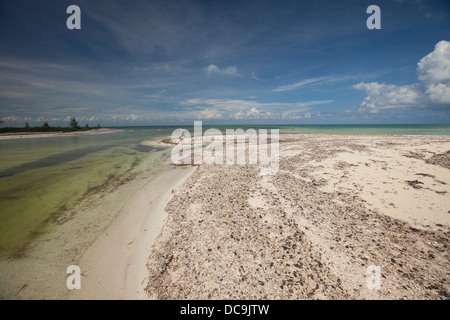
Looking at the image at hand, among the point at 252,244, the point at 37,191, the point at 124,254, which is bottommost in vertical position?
the point at 124,254

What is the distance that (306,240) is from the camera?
4.96 m

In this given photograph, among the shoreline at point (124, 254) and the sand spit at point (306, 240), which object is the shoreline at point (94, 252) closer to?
the shoreline at point (124, 254)

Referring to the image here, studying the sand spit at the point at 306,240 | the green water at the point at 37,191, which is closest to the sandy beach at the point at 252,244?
the sand spit at the point at 306,240

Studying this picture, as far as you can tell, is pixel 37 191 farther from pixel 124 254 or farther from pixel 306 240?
pixel 306 240

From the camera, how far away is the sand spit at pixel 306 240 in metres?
3.69

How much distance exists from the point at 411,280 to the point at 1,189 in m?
19.1

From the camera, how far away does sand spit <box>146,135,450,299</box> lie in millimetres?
3689

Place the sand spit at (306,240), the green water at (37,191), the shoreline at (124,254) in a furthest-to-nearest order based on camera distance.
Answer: the green water at (37,191), the shoreline at (124,254), the sand spit at (306,240)

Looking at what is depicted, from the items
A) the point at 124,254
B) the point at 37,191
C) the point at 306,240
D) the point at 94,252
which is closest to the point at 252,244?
the point at 306,240

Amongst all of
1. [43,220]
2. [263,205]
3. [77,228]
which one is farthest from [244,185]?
[43,220]

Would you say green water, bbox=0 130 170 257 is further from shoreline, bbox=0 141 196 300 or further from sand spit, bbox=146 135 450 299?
sand spit, bbox=146 135 450 299

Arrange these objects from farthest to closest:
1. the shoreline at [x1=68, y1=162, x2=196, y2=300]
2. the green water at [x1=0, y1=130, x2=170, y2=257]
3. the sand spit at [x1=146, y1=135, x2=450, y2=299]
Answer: the green water at [x1=0, y1=130, x2=170, y2=257]
the shoreline at [x1=68, y1=162, x2=196, y2=300]
the sand spit at [x1=146, y1=135, x2=450, y2=299]

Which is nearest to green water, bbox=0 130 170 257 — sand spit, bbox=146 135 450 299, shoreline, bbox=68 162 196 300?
shoreline, bbox=68 162 196 300

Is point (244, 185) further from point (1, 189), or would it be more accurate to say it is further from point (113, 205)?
point (1, 189)
